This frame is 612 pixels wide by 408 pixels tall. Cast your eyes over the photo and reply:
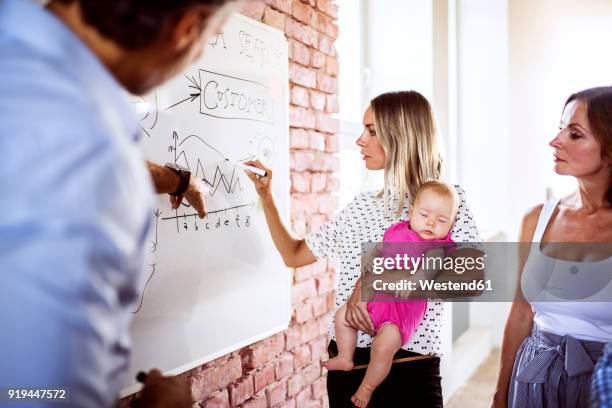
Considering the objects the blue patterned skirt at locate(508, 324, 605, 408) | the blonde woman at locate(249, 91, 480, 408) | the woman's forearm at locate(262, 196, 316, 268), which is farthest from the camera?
the woman's forearm at locate(262, 196, 316, 268)

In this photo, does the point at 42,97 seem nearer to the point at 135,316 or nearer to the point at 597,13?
the point at 135,316

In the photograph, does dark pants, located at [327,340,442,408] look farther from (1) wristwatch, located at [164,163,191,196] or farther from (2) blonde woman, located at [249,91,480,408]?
(1) wristwatch, located at [164,163,191,196]

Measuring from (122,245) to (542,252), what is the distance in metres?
1.69

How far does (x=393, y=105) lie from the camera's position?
1.89m

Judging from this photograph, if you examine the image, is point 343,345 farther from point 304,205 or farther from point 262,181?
point 304,205

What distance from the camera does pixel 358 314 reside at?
1.80 metres

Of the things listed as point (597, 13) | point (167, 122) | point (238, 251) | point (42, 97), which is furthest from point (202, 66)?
point (597, 13)

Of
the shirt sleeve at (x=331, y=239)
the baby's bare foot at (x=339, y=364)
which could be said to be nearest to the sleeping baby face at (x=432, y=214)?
the shirt sleeve at (x=331, y=239)

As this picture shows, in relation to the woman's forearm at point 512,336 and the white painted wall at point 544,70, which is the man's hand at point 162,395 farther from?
the white painted wall at point 544,70

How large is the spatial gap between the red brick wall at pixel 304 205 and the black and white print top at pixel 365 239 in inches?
14.0

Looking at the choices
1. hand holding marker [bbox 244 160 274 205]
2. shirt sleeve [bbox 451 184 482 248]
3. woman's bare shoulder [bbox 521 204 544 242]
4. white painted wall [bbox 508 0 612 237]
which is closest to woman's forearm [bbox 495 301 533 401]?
woman's bare shoulder [bbox 521 204 544 242]

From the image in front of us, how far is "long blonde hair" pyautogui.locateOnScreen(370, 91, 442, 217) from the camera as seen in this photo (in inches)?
73.9

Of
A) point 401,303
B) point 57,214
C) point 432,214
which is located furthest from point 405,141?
point 57,214

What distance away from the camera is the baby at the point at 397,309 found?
5.79 ft
